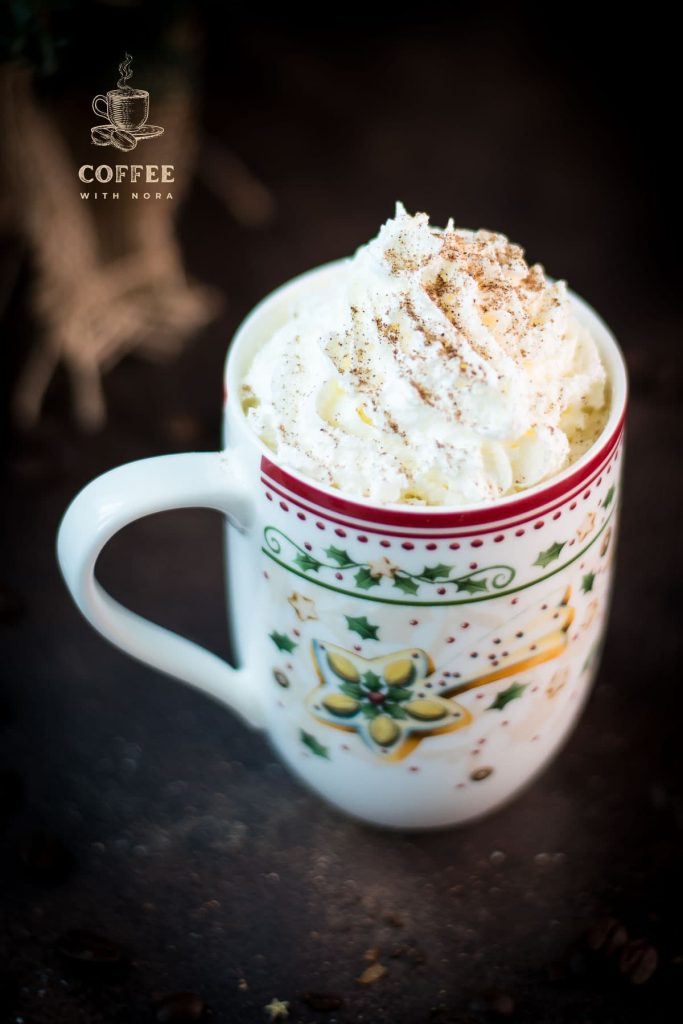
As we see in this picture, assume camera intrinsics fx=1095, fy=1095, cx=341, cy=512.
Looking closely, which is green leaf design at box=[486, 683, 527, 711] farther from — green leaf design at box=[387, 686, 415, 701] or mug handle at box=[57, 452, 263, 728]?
mug handle at box=[57, 452, 263, 728]

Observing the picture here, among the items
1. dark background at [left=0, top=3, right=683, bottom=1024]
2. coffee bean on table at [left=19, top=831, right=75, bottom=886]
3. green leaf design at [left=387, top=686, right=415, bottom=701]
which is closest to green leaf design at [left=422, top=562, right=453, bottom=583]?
green leaf design at [left=387, top=686, right=415, bottom=701]

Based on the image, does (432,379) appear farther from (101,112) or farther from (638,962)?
(101,112)

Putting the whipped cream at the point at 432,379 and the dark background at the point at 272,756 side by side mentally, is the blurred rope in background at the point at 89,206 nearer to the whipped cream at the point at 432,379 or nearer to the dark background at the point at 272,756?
the dark background at the point at 272,756

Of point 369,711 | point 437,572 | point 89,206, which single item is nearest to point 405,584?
point 437,572

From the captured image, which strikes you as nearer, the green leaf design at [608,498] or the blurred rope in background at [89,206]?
the green leaf design at [608,498]

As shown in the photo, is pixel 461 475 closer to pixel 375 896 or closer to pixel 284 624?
pixel 284 624

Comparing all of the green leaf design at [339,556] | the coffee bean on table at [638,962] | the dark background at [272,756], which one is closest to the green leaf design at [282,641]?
the green leaf design at [339,556]

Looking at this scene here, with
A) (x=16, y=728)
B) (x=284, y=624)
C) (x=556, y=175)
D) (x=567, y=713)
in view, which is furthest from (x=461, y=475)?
(x=556, y=175)
